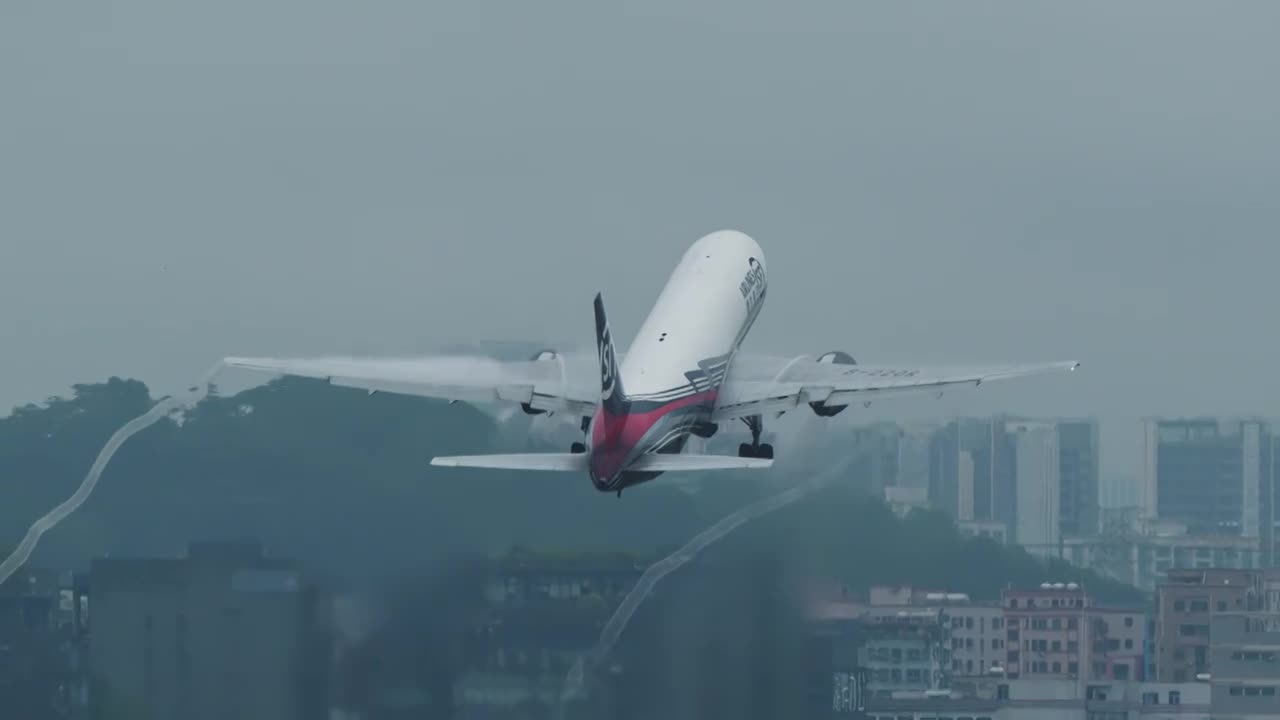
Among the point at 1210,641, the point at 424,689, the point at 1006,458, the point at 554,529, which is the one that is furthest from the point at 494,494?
the point at 1210,641

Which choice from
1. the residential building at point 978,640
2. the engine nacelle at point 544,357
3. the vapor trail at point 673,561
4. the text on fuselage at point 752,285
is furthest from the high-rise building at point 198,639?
the residential building at point 978,640

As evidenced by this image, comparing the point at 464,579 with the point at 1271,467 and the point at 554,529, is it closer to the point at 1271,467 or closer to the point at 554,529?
the point at 554,529

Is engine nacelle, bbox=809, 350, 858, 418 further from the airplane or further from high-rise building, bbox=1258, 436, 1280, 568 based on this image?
high-rise building, bbox=1258, 436, 1280, 568

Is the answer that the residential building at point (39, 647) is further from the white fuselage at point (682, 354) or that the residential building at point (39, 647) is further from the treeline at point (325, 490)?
the white fuselage at point (682, 354)

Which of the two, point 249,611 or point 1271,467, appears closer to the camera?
point 249,611

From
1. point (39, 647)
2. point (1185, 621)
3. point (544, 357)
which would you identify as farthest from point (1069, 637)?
point (39, 647)

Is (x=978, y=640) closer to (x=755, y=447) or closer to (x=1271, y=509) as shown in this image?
(x=1271, y=509)
